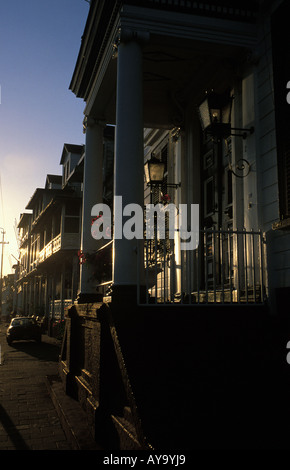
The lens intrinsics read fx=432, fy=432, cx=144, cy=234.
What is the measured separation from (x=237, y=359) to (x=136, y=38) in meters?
4.82

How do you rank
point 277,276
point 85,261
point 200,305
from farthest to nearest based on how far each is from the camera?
point 85,261, point 277,276, point 200,305

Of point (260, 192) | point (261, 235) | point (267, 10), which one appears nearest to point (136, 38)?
point (267, 10)

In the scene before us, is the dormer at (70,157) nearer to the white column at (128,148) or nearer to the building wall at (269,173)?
the white column at (128,148)

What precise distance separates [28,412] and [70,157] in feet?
81.8

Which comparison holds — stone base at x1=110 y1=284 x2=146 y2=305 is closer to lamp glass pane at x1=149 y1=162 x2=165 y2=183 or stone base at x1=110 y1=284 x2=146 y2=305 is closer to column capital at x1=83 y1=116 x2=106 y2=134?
lamp glass pane at x1=149 y1=162 x2=165 y2=183

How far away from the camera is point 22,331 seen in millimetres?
21406

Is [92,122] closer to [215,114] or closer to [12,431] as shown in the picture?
[215,114]

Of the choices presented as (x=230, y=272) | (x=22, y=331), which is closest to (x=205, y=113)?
(x=230, y=272)

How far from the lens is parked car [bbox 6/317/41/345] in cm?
2122

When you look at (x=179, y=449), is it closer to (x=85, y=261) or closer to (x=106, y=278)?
(x=106, y=278)

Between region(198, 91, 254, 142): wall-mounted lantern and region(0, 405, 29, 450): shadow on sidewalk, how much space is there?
4.95 m

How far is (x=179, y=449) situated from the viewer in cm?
328

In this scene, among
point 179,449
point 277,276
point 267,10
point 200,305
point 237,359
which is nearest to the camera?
point 179,449

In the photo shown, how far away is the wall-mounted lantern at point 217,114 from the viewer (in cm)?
645
